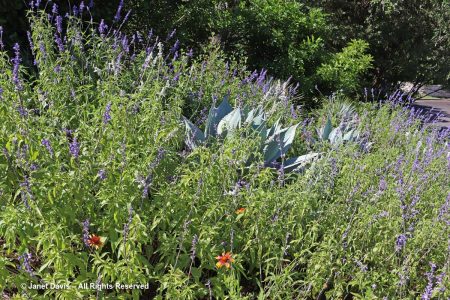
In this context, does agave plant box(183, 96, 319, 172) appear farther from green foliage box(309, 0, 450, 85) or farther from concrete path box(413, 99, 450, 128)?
green foliage box(309, 0, 450, 85)

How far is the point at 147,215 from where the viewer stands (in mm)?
2477

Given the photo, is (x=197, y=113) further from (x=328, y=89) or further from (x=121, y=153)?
(x=328, y=89)

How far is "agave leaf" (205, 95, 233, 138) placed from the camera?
11.6 ft

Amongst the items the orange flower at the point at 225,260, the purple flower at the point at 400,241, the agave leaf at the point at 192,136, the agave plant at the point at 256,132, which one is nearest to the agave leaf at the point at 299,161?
the agave plant at the point at 256,132

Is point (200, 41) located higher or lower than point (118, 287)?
higher

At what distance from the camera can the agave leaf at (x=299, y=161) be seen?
3.41 m

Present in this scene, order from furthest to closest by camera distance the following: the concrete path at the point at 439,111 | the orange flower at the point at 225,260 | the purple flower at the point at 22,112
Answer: the concrete path at the point at 439,111
the purple flower at the point at 22,112
the orange flower at the point at 225,260

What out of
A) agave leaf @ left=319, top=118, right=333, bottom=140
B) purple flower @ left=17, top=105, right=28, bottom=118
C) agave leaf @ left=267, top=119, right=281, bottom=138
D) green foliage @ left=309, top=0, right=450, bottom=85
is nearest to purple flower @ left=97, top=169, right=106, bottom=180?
purple flower @ left=17, top=105, right=28, bottom=118

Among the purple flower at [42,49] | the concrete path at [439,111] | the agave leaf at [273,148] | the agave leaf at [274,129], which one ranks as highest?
the purple flower at [42,49]

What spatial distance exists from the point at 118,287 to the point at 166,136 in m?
0.93

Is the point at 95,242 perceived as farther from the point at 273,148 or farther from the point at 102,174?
the point at 273,148

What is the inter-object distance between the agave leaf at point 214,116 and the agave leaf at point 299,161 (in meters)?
0.62

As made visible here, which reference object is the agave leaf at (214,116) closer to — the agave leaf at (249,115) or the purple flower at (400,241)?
the agave leaf at (249,115)

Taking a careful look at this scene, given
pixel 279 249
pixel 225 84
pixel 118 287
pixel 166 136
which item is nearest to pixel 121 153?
pixel 166 136
